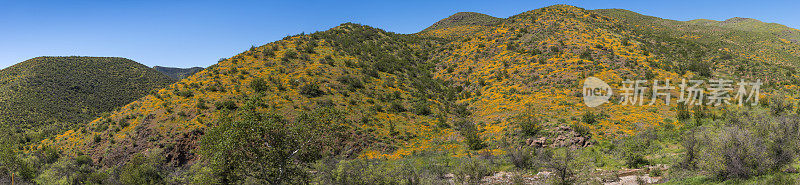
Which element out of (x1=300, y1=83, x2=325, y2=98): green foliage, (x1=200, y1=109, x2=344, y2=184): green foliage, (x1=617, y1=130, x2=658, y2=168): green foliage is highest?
(x1=300, y1=83, x2=325, y2=98): green foliage

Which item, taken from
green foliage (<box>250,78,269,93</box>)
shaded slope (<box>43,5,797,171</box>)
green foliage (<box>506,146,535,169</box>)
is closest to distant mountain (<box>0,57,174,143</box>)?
shaded slope (<box>43,5,797,171</box>)

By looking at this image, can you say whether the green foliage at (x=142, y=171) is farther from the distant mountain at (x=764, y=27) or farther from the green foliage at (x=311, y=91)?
the distant mountain at (x=764, y=27)

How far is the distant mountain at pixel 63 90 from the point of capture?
128ft

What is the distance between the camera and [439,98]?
3581 cm

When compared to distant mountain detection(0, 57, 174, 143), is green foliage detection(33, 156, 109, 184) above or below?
below

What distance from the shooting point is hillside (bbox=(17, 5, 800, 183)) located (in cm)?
2158

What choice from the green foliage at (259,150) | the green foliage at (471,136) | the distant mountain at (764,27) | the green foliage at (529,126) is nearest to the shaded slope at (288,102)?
the green foliage at (471,136)

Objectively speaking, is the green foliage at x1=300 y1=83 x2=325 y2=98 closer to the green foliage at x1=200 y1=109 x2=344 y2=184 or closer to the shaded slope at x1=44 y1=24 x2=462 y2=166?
the shaded slope at x1=44 y1=24 x2=462 y2=166

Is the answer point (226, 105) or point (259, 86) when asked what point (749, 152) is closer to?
point (226, 105)

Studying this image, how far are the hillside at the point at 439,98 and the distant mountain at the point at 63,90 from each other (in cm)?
1864

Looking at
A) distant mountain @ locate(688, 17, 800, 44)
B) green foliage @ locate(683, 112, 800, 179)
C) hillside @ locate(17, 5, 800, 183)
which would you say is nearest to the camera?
green foliage @ locate(683, 112, 800, 179)

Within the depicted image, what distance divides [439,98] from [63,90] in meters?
62.6

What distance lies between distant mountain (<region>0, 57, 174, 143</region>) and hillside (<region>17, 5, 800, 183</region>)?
61.1 feet

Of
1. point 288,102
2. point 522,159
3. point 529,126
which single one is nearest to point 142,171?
point 288,102
